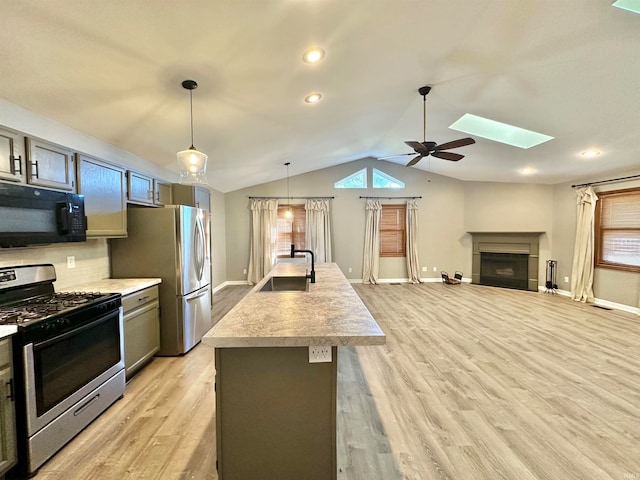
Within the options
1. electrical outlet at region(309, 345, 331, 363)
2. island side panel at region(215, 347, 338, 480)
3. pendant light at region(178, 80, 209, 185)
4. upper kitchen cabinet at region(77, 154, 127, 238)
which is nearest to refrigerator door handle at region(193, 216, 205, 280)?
upper kitchen cabinet at region(77, 154, 127, 238)

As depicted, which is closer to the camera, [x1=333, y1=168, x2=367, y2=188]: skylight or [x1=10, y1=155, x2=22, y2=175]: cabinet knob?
[x1=10, y1=155, x2=22, y2=175]: cabinet knob

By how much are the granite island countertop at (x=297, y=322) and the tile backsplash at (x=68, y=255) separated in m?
1.76

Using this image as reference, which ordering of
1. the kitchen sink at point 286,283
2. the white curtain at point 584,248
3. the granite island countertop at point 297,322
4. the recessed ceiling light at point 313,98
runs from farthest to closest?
1. the white curtain at point 584,248
2. the recessed ceiling light at point 313,98
3. the kitchen sink at point 286,283
4. the granite island countertop at point 297,322

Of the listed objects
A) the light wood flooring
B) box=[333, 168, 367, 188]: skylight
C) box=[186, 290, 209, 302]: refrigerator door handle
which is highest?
box=[333, 168, 367, 188]: skylight

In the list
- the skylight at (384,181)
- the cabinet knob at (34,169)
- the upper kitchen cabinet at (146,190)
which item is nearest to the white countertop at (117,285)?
the upper kitchen cabinet at (146,190)

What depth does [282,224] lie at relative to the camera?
7211 mm

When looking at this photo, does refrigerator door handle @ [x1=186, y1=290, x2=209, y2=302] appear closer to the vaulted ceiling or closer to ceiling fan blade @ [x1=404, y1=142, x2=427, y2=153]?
the vaulted ceiling

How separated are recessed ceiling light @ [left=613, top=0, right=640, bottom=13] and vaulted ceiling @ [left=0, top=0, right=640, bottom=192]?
0.04 meters

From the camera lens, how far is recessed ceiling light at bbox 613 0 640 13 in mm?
1975

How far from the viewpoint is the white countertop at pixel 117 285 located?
2.44m

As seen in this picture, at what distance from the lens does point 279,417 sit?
1.38m

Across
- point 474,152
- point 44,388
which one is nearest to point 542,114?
point 474,152

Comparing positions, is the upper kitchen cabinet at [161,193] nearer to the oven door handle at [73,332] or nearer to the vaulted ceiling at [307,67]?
the vaulted ceiling at [307,67]

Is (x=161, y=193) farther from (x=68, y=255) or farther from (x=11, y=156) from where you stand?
(x=11, y=156)
